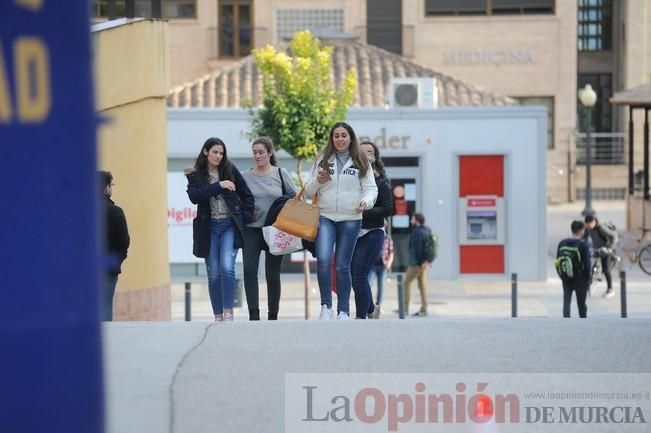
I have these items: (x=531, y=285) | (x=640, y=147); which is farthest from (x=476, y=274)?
(x=640, y=147)

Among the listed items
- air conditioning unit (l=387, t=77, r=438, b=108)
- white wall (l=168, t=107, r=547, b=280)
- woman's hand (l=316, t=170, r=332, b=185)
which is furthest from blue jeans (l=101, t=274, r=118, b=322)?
air conditioning unit (l=387, t=77, r=438, b=108)

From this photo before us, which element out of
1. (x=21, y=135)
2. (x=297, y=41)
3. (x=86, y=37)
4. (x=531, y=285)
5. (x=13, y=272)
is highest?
(x=297, y=41)

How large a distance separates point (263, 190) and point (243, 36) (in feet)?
122

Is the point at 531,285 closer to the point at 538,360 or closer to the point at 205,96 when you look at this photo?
the point at 205,96

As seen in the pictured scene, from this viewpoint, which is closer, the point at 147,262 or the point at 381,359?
the point at 381,359

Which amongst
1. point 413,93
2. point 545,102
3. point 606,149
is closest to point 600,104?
point 606,149

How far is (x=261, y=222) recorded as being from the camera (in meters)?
11.2

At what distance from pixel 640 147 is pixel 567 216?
935 centimetres

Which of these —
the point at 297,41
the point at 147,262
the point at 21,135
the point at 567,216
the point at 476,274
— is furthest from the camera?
the point at 567,216

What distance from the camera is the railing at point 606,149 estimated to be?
52406mm

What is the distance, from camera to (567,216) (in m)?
45.4

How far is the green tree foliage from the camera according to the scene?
22.1 m

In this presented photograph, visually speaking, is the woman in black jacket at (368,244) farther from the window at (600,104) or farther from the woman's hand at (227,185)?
the window at (600,104)

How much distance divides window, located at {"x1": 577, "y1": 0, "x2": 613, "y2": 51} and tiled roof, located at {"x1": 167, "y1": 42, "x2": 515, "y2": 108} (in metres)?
26.5
